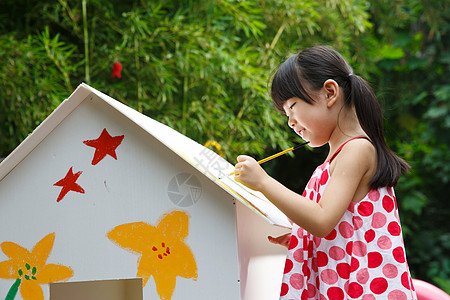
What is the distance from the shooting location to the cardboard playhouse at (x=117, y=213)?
3.27 feet

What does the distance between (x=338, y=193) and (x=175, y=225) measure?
29 cm

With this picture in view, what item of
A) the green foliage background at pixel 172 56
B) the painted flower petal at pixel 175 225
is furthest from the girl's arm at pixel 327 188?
the green foliage background at pixel 172 56

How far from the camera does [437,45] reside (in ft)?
13.4

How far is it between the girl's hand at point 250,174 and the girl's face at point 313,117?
0.45 feet

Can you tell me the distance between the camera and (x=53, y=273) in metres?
1.07

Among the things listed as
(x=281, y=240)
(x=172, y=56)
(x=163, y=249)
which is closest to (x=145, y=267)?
(x=163, y=249)

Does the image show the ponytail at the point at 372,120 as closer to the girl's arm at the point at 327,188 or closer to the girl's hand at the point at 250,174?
the girl's arm at the point at 327,188

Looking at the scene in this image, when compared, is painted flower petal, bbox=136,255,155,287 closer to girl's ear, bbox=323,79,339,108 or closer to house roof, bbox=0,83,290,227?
house roof, bbox=0,83,290,227

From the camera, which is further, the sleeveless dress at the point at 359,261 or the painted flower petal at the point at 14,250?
the painted flower petal at the point at 14,250

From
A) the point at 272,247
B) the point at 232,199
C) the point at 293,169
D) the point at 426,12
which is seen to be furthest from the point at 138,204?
the point at 426,12

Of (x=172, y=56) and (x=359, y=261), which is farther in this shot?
(x=172, y=56)

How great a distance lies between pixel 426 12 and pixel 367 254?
10.6 ft

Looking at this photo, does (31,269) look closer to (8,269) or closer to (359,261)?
(8,269)

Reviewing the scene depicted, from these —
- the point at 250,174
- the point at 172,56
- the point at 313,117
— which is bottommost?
the point at 250,174
